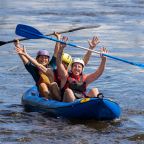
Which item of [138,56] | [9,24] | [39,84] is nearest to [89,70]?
[138,56]

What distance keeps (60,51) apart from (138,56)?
6608mm

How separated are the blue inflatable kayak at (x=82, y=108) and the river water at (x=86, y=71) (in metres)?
0.11

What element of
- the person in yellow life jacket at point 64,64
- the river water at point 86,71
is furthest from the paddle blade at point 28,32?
the river water at point 86,71

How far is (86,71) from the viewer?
1467cm

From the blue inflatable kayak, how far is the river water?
4.5 inches

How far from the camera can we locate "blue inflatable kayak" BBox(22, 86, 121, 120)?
33.1 ft

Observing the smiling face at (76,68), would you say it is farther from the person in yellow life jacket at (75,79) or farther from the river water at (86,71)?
the river water at (86,71)

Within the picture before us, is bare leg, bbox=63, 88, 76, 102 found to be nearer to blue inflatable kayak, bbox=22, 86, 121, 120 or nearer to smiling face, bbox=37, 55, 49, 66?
blue inflatable kayak, bbox=22, 86, 121, 120

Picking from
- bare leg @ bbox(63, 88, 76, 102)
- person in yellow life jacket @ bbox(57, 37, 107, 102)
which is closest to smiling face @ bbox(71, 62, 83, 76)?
person in yellow life jacket @ bbox(57, 37, 107, 102)

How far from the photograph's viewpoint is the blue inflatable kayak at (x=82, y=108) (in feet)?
33.1

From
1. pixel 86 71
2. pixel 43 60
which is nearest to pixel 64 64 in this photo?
pixel 43 60

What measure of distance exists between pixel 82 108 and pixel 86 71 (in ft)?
14.6

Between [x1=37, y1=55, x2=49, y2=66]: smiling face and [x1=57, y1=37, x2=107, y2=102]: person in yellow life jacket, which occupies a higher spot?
[x1=37, y1=55, x2=49, y2=66]: smiling face

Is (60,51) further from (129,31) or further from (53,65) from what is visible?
(129,31)
